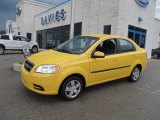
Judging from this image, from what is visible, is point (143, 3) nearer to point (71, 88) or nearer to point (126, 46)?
point (126, 46)

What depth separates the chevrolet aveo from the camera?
4258mm

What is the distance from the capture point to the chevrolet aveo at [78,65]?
14.0 ft

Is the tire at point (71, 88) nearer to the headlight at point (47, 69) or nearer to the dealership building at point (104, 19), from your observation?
the headlight at point (47, 69)

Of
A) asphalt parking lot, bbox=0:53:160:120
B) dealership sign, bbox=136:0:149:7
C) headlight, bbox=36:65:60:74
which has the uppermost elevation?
dealership sign, bbox=136:0:149:7

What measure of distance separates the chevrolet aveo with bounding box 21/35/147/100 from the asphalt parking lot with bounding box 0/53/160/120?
34 centimetres

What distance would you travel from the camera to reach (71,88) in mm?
4641

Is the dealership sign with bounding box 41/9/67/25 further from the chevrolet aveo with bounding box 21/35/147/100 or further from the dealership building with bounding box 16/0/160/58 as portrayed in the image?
the chevrolet aveo with bounding box 21/35/147/100

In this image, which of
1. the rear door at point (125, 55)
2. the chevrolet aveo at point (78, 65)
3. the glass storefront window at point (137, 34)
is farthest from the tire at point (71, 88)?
the glass storefront window at point (137, 34)

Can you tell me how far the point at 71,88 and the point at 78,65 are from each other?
23.8 inches

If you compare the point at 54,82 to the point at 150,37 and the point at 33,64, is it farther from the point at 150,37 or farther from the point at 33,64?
the point at 150,37

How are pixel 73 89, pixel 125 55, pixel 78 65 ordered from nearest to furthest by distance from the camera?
pixel 78 65, pixel 73 89, pixel 125 55

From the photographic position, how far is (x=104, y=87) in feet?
19.7

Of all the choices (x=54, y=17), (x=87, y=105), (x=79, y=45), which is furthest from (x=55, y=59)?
(x=54, y=17)

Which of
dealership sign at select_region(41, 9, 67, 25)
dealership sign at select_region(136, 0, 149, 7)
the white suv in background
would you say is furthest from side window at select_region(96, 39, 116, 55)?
dealership sign at select_region(41, 9, 67, 25)
